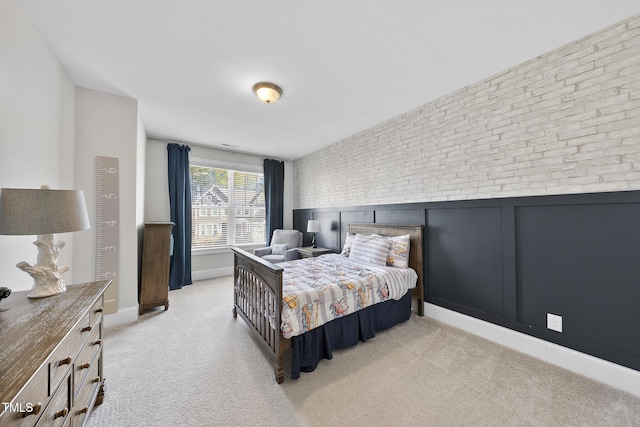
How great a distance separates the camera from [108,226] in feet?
9.10

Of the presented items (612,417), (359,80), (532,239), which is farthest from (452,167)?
(612,417)

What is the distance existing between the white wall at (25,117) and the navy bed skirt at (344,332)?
80.7 inches

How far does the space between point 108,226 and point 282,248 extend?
2.65 metres

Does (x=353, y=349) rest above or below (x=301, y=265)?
below

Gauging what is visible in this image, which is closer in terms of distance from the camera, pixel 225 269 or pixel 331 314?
pixel 331 314

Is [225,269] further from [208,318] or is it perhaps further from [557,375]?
[557,375]

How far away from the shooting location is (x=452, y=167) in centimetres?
277

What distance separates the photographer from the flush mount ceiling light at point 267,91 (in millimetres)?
2535

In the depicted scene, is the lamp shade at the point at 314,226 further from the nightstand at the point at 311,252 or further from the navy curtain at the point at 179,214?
the navy curtain at the point at 179,214

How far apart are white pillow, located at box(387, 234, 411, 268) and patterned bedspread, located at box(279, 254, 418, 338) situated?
4.0 inches

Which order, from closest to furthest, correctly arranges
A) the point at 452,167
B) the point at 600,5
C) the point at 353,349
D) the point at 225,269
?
1. the point at 600,5
2. the point at 353,349
3. the point at 452,167
4. the point at 225,269

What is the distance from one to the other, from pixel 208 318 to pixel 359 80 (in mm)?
3272

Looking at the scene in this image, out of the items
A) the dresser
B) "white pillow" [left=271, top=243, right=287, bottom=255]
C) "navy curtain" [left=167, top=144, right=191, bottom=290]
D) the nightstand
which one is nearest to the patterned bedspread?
the nightstand

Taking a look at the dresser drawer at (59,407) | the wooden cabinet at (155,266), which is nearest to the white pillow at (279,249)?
the wooden cabinet at (155,266)
